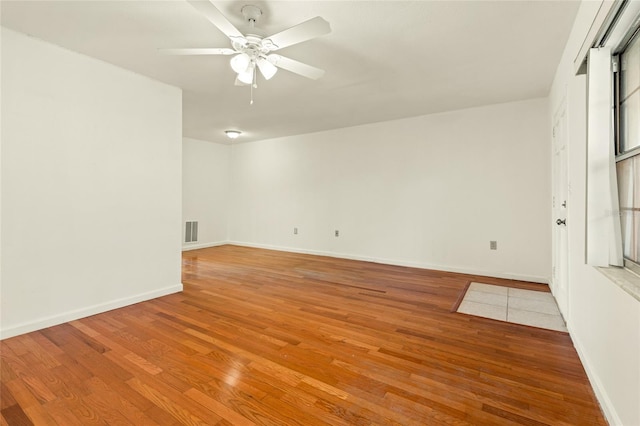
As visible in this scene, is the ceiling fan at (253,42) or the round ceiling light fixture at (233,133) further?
the round ceiling light fixture at (233,133)

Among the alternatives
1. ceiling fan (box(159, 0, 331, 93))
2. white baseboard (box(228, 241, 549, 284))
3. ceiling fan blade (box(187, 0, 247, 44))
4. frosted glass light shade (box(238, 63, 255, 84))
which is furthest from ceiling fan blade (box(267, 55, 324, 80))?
white baseboard (box(228, 241, 549, 284))

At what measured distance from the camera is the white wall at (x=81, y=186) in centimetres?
229

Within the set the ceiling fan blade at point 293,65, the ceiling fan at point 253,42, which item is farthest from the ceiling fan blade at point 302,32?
the ceiling fan blade at point 293,65

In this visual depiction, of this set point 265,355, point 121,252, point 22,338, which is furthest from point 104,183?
point 265,355

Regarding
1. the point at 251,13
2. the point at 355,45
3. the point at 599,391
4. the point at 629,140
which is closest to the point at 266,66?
the point at 251,13

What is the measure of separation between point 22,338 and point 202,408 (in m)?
1.86

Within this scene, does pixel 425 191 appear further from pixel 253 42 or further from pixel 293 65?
pixel 253 42

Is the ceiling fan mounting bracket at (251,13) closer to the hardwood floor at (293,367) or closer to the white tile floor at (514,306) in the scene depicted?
the hardwood floor at (293,367)

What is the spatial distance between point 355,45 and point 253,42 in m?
0.90

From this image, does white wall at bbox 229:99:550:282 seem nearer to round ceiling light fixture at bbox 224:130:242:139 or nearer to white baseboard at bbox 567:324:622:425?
round ceiling light fixture at bbox 224:130:242:139

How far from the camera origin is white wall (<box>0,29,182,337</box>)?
229cm

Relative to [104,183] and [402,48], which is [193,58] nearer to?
[104,183]

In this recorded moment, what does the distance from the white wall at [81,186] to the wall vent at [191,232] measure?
120 inches

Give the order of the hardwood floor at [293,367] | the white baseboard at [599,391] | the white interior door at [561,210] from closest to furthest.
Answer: the white baseboard at [599,391], the hardwood floor at [293,367], the white interior door at [561,210]
